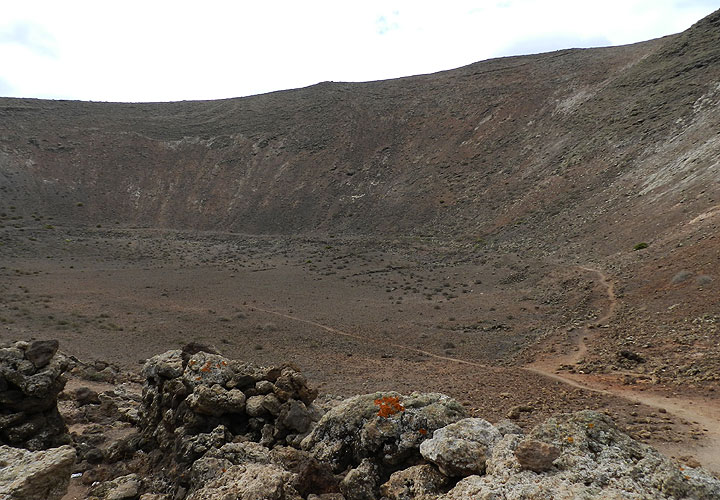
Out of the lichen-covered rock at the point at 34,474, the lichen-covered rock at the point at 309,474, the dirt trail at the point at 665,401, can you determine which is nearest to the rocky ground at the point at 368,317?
the dirt trail at the point at 665,401

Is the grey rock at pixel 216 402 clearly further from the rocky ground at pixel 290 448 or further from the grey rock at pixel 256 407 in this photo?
the grey rock at pixel 256 407

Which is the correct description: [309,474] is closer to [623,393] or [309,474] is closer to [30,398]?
[30,398]

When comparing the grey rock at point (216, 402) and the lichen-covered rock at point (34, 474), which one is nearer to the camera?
the lichen-covered rock at point (34, 474)

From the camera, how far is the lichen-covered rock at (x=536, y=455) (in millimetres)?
4234

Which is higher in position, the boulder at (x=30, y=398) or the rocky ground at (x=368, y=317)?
the boulder at (x=30, y=398)

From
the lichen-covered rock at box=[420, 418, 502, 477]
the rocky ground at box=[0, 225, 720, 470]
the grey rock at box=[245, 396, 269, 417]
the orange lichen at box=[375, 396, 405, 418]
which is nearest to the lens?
the lichen-covered rock at box=[420, 418, 502, 477]

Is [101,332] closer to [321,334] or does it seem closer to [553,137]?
[321,334]

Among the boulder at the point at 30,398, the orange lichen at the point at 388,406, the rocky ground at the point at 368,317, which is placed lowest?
the rocky ground at the point at 368,317

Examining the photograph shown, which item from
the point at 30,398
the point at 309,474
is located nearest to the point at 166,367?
the point at 30,398

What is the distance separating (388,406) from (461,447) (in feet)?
4.52

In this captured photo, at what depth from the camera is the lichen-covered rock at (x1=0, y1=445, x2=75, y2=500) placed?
5.45 m

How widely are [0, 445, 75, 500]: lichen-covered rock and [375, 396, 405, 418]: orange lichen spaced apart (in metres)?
3.92

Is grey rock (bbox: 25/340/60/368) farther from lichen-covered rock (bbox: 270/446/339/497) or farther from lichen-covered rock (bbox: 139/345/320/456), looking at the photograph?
lichen-covered rock (bbox: 270/446/339/497)

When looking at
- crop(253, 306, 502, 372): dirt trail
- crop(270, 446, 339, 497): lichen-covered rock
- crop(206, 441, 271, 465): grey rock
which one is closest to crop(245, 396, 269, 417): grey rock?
crop(206, 441, 271, 465): grey rock
